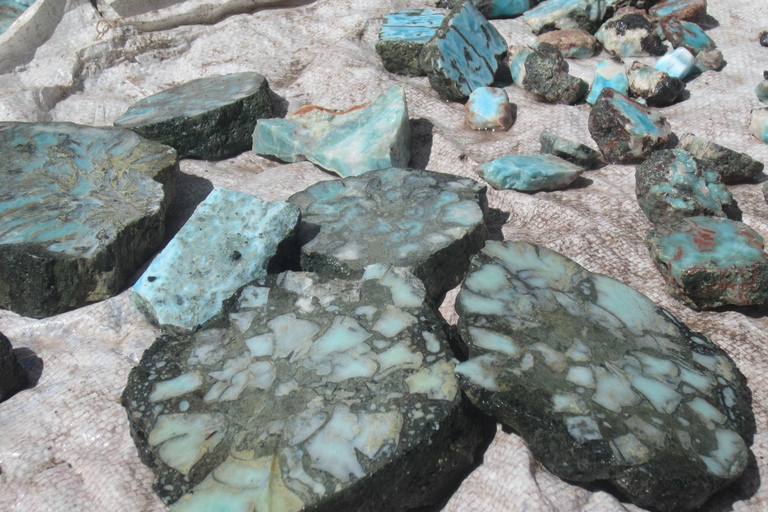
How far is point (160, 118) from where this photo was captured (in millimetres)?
2971

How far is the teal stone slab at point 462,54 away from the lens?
3.21 meters

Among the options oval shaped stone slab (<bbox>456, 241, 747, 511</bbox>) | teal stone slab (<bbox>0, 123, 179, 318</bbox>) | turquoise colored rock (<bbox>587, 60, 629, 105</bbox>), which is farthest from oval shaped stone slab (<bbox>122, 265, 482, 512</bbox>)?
turquoise colored rock (<bbox>587, 60, 629, 105</bbox>)

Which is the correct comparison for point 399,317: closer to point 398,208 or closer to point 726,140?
point 398,208

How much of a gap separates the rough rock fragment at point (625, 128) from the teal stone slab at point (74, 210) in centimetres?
193

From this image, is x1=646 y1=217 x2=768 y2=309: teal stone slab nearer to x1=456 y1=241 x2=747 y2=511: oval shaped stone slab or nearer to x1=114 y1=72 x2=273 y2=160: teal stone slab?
x1=456 y1=241 x2=747 y2=511: oval shaped stone slab

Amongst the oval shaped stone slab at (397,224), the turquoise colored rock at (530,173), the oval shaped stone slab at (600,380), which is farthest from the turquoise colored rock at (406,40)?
the oval shaped stone slab at (600,380)

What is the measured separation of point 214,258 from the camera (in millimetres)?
2107

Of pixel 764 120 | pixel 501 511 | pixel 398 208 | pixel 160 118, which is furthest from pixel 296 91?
pixel 501 511

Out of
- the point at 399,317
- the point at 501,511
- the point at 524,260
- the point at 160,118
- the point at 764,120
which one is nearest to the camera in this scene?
the point at 501,511

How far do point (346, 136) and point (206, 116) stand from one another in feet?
2.33

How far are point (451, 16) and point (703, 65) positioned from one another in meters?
1.41

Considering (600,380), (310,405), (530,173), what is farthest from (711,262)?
(310,405)

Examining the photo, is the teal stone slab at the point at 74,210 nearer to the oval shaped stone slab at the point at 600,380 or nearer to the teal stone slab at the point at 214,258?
the teal stone slab at the point at 214,258

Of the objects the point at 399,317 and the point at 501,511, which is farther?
the point at 399,317
